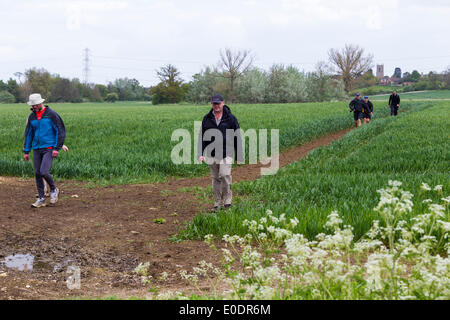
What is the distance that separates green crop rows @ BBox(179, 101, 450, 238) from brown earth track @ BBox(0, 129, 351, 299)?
0.80 metres

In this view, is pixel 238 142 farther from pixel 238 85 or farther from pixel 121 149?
pixel 238 85

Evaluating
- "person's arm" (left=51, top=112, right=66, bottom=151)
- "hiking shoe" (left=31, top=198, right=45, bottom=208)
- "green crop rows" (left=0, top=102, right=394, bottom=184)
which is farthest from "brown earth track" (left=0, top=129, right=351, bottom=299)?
"green crop rows" (left=0, top=102, right=394, bottom=184)

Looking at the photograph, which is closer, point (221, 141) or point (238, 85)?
point (221, 141)

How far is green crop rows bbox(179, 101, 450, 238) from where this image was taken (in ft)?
21.6

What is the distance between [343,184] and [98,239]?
472 centimetres

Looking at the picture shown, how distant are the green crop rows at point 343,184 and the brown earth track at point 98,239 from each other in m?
0.80

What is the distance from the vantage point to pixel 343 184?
882 cm

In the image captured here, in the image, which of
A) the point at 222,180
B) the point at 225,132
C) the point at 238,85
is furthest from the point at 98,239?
the point at 238,85

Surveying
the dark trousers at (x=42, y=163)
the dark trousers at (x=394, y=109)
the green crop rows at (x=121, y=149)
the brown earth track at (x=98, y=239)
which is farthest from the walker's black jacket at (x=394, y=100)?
the dark trousers at (x=42, y=163)

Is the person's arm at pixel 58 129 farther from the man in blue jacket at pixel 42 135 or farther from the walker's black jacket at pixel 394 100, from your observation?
the walker's black jacket at pixel 394 100

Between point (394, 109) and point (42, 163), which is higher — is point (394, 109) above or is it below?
above

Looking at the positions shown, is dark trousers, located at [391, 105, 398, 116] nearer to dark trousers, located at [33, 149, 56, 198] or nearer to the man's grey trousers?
the man's grey trousers

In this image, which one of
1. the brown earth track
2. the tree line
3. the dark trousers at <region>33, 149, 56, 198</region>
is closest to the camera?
the brown earth track
